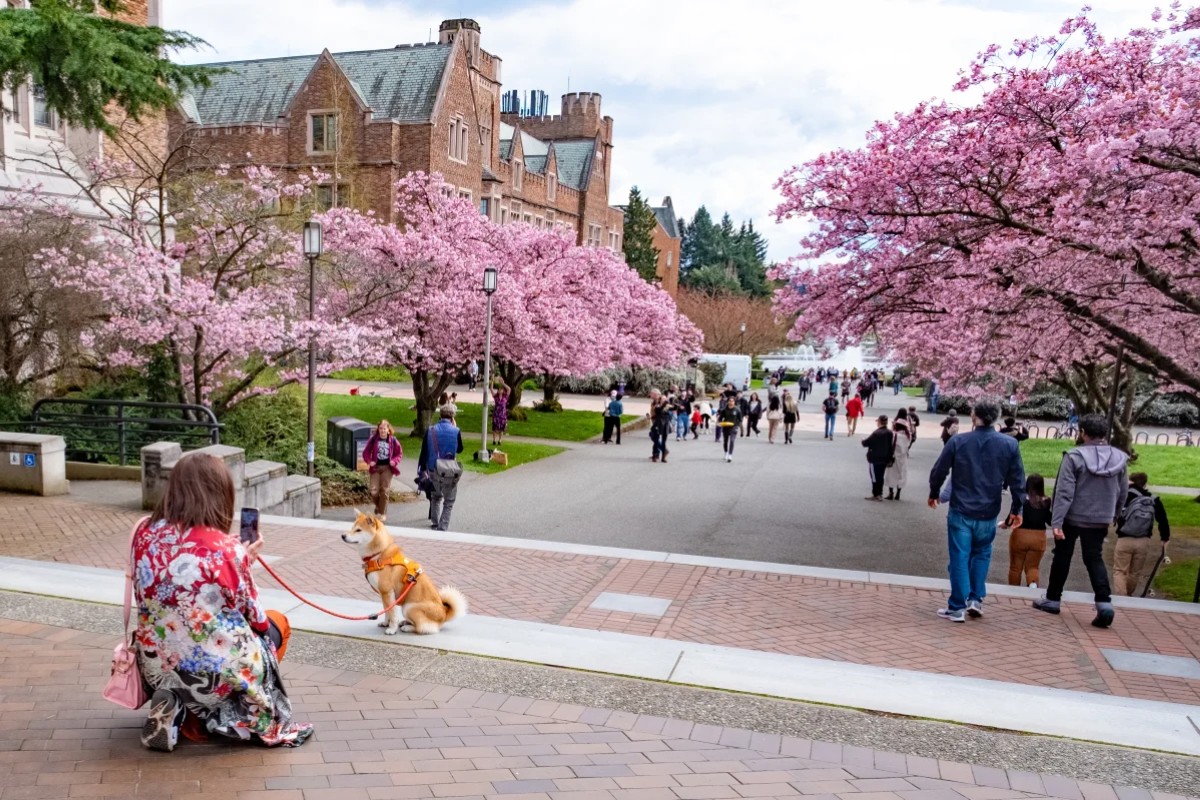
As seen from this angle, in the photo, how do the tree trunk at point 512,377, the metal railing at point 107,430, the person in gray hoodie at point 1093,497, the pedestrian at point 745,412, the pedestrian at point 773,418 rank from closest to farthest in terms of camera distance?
1. the person in gray hoodie at point 1093,497
2. the metal railing at point 107,430
3. the pedestrian at point 773,418
4. the tree trunk at point 512,377
5. the pedestrian at point 745,412

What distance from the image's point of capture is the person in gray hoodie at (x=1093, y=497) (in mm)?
7410

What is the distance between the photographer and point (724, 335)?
65.1 metres

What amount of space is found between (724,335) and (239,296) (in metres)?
52.2

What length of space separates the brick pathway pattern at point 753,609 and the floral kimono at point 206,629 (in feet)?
9.85

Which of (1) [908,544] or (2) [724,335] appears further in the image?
(2) [724,335]

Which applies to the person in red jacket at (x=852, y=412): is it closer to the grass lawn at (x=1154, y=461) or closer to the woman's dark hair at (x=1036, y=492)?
the grass lawn at (x=1154, y=461)

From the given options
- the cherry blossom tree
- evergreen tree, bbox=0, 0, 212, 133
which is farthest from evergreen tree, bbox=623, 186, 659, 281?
evergreen tree, bbox=0, 0, 212, 133

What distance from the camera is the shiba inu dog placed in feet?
20.2

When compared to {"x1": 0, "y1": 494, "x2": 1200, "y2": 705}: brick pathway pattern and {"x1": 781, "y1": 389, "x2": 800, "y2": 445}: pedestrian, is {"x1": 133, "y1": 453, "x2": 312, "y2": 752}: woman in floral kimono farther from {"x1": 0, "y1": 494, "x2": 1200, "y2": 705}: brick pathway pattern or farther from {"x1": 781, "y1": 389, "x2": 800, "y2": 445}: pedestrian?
{"x1": 781, "y1": 389, "x2": 800, "y2": 445}: pedestrian

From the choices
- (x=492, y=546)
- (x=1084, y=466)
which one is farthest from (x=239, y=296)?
(x=1084, y=466)

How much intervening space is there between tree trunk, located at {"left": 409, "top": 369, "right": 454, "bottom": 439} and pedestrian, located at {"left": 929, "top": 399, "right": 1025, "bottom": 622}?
17361 mm

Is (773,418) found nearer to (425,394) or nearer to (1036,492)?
(425,394)

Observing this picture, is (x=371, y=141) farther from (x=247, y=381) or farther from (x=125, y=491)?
(x=125, y=491)

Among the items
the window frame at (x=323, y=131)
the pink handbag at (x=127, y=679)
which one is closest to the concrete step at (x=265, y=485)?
the pink handbag at (x=127, y=679)
